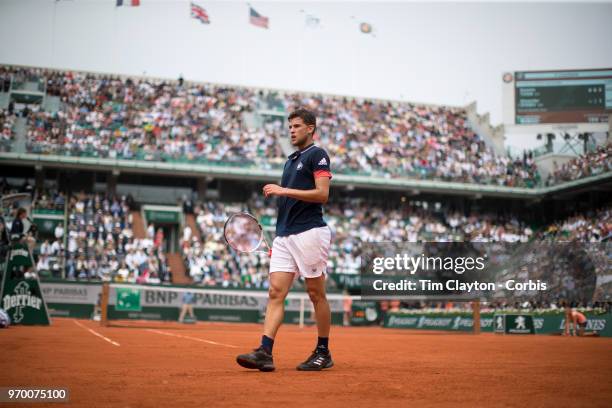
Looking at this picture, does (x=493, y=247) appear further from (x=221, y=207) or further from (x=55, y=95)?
(x=55, y=95)


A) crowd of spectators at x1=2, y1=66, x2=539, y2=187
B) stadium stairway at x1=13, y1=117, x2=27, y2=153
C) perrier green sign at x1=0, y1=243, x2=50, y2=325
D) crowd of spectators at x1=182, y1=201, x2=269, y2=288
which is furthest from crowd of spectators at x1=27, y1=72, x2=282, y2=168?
perrier green sign at x1=0, y1=243, x2=50, y2=325

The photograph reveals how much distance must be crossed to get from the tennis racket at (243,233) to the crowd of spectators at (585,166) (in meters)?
29.5

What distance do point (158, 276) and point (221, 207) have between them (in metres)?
7.35

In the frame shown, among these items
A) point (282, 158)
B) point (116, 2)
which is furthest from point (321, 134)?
point (116, 2)

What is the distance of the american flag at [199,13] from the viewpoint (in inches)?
1529

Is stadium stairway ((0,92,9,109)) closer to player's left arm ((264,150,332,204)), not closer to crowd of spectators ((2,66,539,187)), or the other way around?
crowd of spectators ((2,66,539,187))

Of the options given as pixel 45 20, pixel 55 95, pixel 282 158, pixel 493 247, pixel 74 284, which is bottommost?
pixel 74 284

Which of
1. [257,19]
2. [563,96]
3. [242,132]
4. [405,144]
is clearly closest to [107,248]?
[242,132]

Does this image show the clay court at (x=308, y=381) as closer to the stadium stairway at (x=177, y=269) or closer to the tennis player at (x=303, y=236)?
the tennis player at (x=303, y=236)

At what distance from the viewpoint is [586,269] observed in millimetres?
22391

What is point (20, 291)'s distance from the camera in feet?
50.0

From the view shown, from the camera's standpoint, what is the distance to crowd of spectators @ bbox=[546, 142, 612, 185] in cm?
3403

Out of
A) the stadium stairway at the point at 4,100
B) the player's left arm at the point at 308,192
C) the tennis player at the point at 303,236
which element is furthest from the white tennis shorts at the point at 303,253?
the stadium stairway at the point at 4,100

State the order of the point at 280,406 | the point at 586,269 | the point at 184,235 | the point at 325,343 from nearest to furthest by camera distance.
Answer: the point at 280,406 → the point at 325,343 → the point at 586,269 → the point at 184,235
